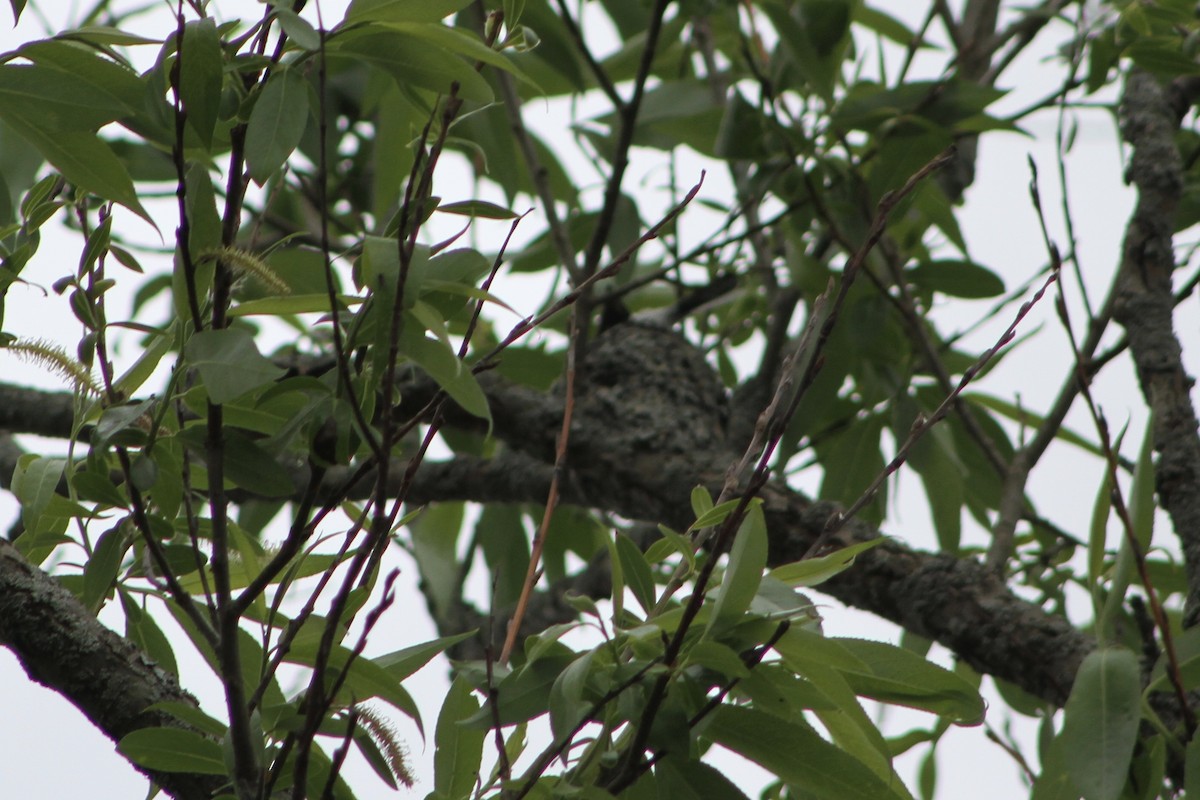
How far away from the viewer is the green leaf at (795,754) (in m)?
0.42

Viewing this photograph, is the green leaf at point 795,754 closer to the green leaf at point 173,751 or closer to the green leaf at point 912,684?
the green leaf at point 912,684

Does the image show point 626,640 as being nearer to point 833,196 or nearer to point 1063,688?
point 1063,688

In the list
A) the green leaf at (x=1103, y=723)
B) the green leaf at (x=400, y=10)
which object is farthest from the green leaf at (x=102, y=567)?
the green leaf at (x=1103, y=723)

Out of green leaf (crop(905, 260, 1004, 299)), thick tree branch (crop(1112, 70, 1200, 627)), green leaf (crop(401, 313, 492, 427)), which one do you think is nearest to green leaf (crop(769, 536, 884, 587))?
green leaf (crop(401, 313, 492, 427))

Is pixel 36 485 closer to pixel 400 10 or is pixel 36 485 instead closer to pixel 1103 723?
pixel 400 10

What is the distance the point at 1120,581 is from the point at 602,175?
69cm

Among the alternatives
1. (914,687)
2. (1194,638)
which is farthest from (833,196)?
(914,687)

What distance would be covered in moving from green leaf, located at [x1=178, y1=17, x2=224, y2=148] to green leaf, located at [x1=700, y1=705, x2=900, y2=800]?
0.28 meters

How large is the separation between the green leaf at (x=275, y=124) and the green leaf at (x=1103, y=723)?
45cm

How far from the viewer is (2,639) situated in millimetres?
470

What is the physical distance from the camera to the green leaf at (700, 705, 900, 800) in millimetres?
421

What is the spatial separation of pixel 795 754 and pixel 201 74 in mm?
318

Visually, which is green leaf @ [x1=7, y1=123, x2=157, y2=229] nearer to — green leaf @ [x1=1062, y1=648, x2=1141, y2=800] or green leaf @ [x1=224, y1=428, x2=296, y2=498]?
green leaf @ [x1=224, y1=428, x2=296, y2=498]

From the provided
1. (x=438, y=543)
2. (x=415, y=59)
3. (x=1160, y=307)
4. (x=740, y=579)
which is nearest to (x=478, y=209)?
(x=415, y=59)
